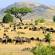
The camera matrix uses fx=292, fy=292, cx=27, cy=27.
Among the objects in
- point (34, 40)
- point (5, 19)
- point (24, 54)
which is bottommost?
point (5, 19)

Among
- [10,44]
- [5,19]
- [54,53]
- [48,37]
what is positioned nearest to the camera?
[54,53]

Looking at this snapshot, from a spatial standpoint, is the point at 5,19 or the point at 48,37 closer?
the point at 48,37

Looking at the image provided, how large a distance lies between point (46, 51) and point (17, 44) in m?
13.5

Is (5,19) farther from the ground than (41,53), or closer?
closer

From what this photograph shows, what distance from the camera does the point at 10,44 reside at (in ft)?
117

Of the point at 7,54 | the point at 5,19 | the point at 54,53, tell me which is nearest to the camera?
the point at 54,53

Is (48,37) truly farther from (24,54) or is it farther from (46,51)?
(46,51)

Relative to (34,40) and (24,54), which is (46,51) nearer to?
(24,54)

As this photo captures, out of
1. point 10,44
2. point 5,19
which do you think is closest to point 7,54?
point 10,44

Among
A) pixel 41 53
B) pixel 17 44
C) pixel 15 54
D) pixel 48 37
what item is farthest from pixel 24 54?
pixel 48 37

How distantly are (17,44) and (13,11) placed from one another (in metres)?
53.9

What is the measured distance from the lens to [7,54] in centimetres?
2666

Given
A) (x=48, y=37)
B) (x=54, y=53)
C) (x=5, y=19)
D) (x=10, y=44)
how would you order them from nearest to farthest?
(x=54, y=53) → (x=10, y=44) → (x=48, y=37) → (x=5, y=19)

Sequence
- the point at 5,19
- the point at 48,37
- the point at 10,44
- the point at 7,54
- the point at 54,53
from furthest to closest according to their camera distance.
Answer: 1. the point at 5,19
2. the point at 48,37
3. the point at 10,44
4. the point at 7,54
5. the point at 54,53
